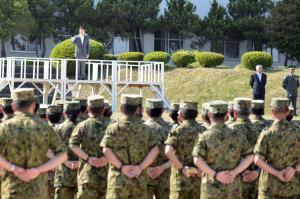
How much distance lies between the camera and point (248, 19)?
133 feet

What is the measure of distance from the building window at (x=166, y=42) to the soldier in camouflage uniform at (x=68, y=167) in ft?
111

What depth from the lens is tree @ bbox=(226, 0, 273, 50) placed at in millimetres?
40625

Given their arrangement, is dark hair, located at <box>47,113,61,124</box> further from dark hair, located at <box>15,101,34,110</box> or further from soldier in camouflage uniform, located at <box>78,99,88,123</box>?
dark hair, located at <box>15,101,34,110</box>

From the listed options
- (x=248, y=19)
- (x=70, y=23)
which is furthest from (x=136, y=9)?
(x=248, y=19)

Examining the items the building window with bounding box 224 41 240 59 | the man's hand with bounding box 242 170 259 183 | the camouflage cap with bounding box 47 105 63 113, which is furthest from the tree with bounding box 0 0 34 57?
the man's hand with bounding box 242 170 259 183

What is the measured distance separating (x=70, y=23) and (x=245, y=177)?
3118cm

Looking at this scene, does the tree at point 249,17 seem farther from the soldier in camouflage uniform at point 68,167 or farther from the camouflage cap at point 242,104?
the camouflage cap at point 242,104

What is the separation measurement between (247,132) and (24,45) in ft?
114

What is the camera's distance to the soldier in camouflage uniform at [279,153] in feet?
27.9

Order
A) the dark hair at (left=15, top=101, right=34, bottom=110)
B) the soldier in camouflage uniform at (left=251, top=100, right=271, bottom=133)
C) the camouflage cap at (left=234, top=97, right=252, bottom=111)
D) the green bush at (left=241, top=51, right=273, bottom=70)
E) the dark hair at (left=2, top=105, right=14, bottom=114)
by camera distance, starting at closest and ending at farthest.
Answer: the dark hair at (left=15, top=101, right=34, bottom=110), the camouflage cap at (left=234, top=97, right=252, bottom=111), the dark hair at (left=2, top=105, right=14, bottom=114), the soldier in camouflage uniform at (left=251, top=100, right=271, bottom=133), the green bush at (left=241, top=51, right=273, bottom=70)

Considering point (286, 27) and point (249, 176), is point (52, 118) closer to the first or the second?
point (249, 176)

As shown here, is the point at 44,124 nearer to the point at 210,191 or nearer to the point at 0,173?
the point at 0,173

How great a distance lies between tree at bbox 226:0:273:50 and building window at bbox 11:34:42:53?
11.0 meters

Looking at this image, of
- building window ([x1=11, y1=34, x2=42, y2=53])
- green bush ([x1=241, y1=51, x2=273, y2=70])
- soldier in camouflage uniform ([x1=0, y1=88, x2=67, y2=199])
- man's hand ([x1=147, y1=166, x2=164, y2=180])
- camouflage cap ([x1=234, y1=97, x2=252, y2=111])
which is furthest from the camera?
building window ([x1=11, y1=34, x2=42, y2=53])
